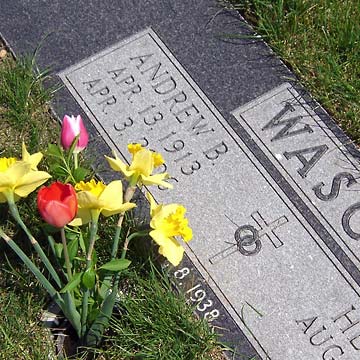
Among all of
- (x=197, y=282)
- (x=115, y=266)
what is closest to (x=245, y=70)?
(x=197, y=282)

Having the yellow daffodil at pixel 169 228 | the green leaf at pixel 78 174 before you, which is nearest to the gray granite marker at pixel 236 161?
the yellow daffodil at pixel 169 228

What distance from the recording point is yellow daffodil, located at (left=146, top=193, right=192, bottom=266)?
1805 mm

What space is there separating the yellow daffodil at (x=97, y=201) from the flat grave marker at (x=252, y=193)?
42 cm

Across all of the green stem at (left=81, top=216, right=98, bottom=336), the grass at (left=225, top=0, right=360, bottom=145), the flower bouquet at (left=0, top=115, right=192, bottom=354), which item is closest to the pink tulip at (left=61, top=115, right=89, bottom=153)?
the flower bouquet at (left=0, top=115, right=192, bottom=354)

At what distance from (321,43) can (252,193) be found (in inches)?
23.6

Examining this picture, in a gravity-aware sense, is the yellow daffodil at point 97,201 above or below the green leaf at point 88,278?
above

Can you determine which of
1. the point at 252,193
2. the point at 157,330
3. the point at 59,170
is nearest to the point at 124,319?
the point at 157,330

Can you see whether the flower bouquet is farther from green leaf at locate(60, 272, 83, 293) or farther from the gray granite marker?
the gray granite marker

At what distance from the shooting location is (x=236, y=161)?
2.22 meters

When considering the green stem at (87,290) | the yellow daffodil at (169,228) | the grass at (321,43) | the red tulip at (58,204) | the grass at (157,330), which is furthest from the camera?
the grass at (321,43)

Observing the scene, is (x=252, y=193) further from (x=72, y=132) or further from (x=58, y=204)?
(x=58, y=204)

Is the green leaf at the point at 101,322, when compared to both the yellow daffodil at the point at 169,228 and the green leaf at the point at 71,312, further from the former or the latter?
the yellow daffodil at the point at 169,228

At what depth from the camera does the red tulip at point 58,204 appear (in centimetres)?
157

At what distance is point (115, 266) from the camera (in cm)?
179
